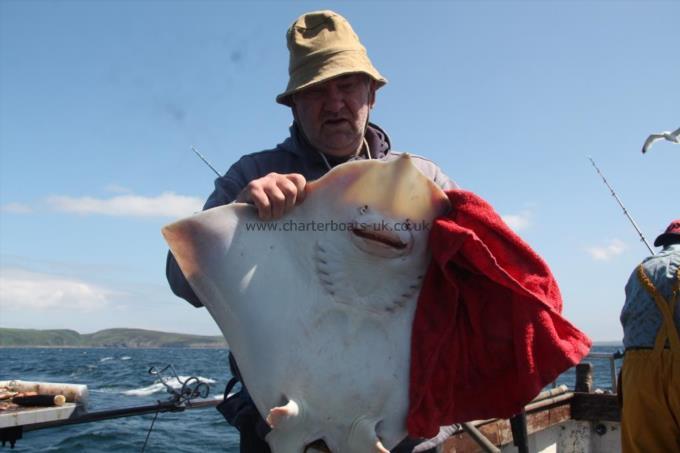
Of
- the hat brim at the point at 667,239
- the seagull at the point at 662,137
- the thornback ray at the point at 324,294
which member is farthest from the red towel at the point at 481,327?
the seagull at the point at 662,137

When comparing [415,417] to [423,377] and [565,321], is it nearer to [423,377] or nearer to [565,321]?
[423,377]

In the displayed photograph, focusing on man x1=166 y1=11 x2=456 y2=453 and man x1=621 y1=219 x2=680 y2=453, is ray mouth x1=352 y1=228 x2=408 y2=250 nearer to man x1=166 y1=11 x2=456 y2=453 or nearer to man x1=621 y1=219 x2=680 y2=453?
man x1=166 y1=11 x2=456 y2=453

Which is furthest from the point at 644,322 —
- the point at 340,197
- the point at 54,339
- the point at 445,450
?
the point at 54,339

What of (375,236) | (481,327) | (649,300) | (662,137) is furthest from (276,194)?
(662,137)

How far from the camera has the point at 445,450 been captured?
10.8ft

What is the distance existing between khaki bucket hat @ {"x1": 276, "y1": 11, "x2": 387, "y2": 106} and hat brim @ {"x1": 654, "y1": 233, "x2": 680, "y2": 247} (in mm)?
2228

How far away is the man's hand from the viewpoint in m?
1.28

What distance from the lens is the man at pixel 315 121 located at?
1.57 m

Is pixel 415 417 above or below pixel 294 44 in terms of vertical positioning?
below

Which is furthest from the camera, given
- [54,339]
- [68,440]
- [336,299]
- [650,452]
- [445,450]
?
[54,339]

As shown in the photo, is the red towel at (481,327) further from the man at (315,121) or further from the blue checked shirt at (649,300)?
the blue checked shirt at (649,300)

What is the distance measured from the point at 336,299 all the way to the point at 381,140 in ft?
2.32

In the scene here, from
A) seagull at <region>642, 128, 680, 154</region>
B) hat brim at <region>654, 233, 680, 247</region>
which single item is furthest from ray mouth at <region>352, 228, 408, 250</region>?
seagull at <region>642, 128, 680, 154</region>

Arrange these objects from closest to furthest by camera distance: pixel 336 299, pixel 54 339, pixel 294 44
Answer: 1. pixel 336 299
2. pixel 294 44
3. pixel 54 339
